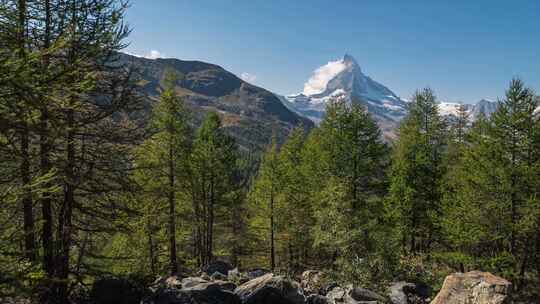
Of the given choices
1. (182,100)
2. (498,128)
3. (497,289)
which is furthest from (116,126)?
(498,128)

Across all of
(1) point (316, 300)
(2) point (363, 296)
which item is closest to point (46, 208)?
(1) point (316, 300)

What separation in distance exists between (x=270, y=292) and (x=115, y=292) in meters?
5.25

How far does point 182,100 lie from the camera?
21.5 meters

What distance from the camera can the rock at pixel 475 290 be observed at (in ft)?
42.6

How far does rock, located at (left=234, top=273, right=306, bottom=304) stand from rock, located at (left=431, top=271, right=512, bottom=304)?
599 cm

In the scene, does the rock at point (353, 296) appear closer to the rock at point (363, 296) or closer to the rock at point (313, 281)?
the rock at point (363, 296)

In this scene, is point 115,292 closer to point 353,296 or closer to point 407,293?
point 353,296

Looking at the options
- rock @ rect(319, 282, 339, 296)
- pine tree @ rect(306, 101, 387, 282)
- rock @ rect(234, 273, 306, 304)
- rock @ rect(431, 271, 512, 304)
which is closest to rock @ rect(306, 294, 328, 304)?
rock @ rect(234, 273, 306, 304)

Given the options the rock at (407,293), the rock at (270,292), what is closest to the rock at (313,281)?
the rock at (407,293)

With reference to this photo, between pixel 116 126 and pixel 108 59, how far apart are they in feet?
6.75

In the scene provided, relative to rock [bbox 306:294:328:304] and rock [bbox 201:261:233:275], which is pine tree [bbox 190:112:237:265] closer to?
rock [bbox 201:261:233:275]

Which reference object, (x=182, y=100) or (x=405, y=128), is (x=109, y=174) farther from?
(x=405, y=128)

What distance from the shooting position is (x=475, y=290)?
1355 cm

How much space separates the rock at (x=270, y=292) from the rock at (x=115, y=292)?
360 cm
